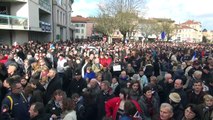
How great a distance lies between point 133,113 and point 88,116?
1.76 metres

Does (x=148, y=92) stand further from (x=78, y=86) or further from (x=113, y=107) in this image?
(x=78, y=86)

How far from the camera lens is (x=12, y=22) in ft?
96.4

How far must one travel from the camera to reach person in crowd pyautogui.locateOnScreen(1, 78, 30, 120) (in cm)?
554

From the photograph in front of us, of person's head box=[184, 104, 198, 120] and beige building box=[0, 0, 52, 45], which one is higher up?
beige building box=[0, 0, 52, 45]

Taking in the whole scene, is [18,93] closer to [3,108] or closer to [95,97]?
[3,108]

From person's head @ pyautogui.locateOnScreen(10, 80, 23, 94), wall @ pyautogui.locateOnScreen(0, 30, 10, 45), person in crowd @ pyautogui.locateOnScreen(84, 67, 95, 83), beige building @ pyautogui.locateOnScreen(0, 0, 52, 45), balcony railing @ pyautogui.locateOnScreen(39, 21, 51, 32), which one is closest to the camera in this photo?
person's head @ pyautogui.locateOnScreen(10, 80, 23, 94)

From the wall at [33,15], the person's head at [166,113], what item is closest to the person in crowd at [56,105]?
the person's head at [166,113]

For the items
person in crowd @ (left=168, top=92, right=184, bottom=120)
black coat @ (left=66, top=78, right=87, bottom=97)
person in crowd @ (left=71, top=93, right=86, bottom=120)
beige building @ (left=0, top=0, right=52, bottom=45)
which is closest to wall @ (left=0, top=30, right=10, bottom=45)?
beige building @ (left=0, top=0, right=52, bottom=45)

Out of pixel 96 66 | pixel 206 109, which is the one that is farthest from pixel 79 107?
pixel 96 66

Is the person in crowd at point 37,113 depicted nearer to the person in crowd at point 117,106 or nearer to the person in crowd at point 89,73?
the person in crowd at point 117,106

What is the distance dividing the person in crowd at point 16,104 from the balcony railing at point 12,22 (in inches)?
963

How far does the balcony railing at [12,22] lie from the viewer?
93.5ft

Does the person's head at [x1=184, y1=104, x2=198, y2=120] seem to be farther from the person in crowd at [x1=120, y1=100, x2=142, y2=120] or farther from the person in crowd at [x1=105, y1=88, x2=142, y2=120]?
the person in crowd at [x1=105, y1=88, x2=142, y2=120]

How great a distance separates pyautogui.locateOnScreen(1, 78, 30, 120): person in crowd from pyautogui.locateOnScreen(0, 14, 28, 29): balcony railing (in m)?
24.5
